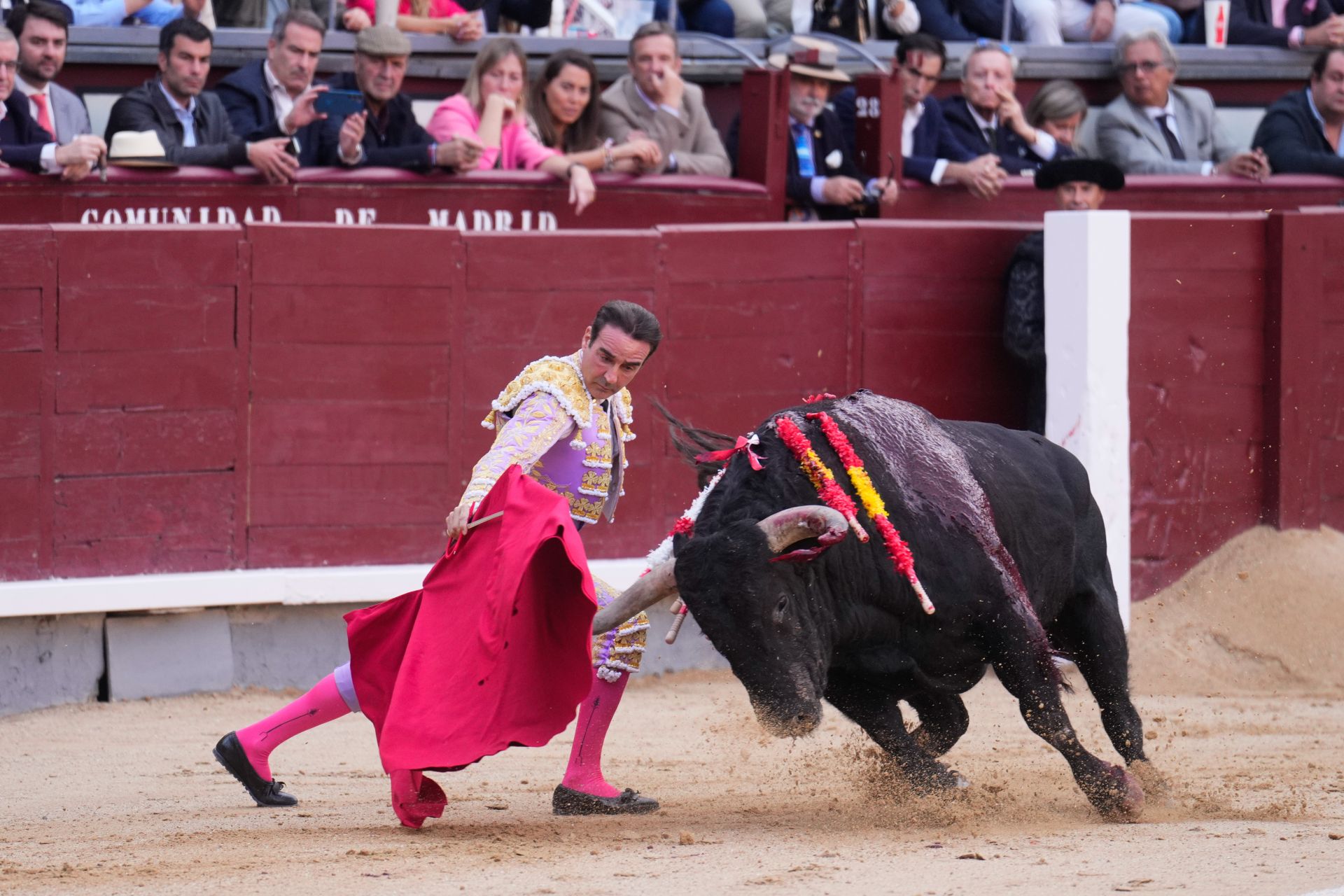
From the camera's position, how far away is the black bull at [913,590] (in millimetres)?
3684

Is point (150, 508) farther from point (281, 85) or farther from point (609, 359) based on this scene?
point (609, 359)

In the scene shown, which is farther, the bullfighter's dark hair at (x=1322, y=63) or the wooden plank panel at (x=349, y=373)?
the bullfighter's dark hair at (x=1322, y=63)

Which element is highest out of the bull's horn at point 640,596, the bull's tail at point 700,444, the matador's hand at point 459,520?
the bull's tail at point 700,444

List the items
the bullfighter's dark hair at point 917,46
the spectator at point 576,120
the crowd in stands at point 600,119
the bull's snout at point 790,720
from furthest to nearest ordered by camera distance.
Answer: the bullfighter's dark hair at point 917,46
the spectator at point 576,120
the crowd in stands at point 600,119
the bull's snout at point 790,720

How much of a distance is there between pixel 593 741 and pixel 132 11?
388 cm

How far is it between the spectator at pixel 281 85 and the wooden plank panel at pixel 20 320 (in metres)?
1.10

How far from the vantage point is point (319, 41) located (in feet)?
Answer: 21.1

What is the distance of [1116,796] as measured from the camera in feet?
13.0

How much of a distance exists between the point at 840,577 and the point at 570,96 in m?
3.28

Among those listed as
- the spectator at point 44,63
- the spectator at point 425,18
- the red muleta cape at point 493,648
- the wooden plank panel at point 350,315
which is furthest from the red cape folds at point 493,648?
the spectator at point 425,18

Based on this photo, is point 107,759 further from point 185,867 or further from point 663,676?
point 663,676

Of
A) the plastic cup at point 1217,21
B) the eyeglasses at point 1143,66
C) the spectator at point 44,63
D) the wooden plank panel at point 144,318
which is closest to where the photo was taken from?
the wooden plank panel at point 144,318

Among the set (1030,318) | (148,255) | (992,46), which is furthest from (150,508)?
(992,46)

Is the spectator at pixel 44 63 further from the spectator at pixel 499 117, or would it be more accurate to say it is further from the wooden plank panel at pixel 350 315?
the spectator at pixel 499 117
